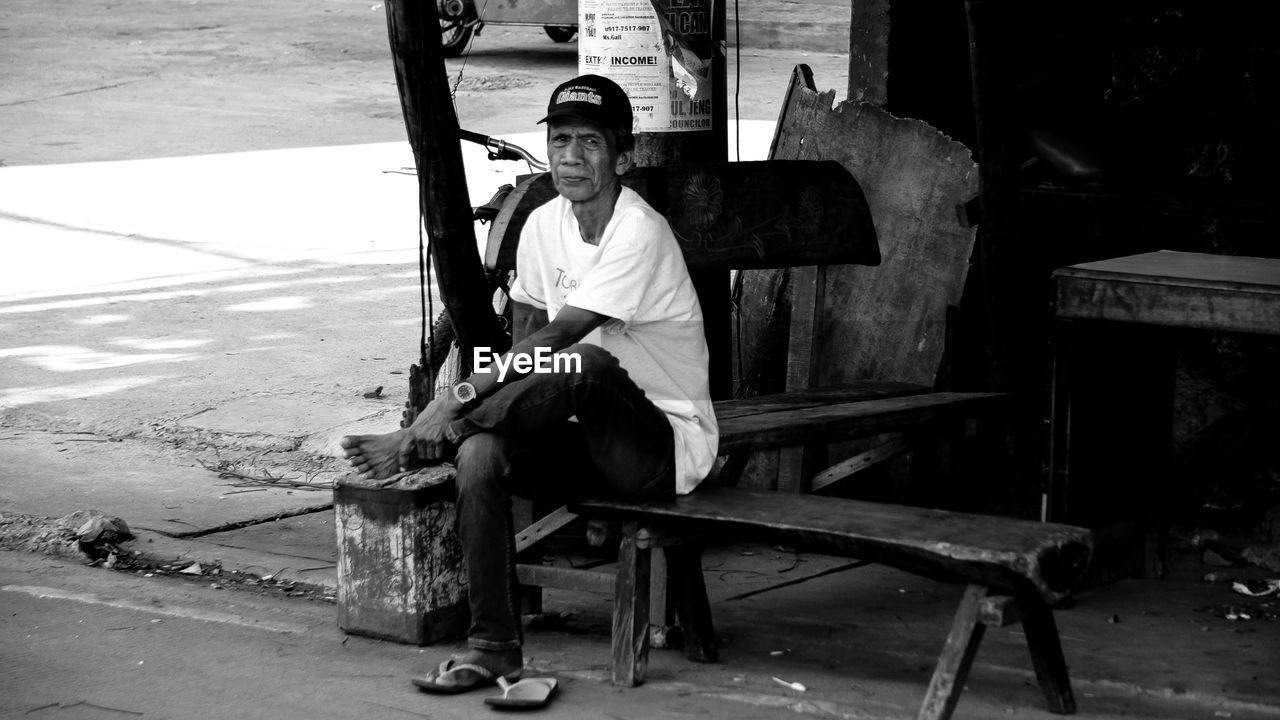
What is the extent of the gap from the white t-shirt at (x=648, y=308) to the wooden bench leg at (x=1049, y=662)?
2.99ft

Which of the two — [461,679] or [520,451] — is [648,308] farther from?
[461,679]

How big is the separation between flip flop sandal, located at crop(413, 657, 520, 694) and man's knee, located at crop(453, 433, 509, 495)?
17.2 inches

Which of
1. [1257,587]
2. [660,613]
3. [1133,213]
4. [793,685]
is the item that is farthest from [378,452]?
[1257,587]

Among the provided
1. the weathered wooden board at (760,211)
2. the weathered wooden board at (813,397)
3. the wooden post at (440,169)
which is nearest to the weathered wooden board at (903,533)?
the weathered wooden board at (813,397)

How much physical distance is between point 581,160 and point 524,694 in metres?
1.37

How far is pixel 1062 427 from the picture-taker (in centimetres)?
457

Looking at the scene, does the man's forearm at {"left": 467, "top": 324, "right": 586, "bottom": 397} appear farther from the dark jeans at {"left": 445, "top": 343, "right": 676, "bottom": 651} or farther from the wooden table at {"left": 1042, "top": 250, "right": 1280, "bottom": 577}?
the wooden table at {"left": 1042, "top": 250, "right": 1280, "bottom": 577}

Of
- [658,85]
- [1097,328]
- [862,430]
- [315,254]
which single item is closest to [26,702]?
[862,430]

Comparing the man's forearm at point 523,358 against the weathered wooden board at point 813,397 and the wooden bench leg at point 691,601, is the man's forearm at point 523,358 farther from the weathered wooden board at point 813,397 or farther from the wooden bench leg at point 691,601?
the weathered wooden board at point 813,397

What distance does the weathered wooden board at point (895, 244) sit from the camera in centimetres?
539

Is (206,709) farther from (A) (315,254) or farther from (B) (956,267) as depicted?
(A) (315,254)

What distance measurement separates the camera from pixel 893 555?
365 centimetres

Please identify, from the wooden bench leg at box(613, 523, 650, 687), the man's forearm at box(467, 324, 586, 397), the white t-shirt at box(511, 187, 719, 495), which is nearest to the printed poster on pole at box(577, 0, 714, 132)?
the white t-shirt at box(511, 187, 719, 495)

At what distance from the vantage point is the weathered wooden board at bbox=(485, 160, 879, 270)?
521 centimetres
